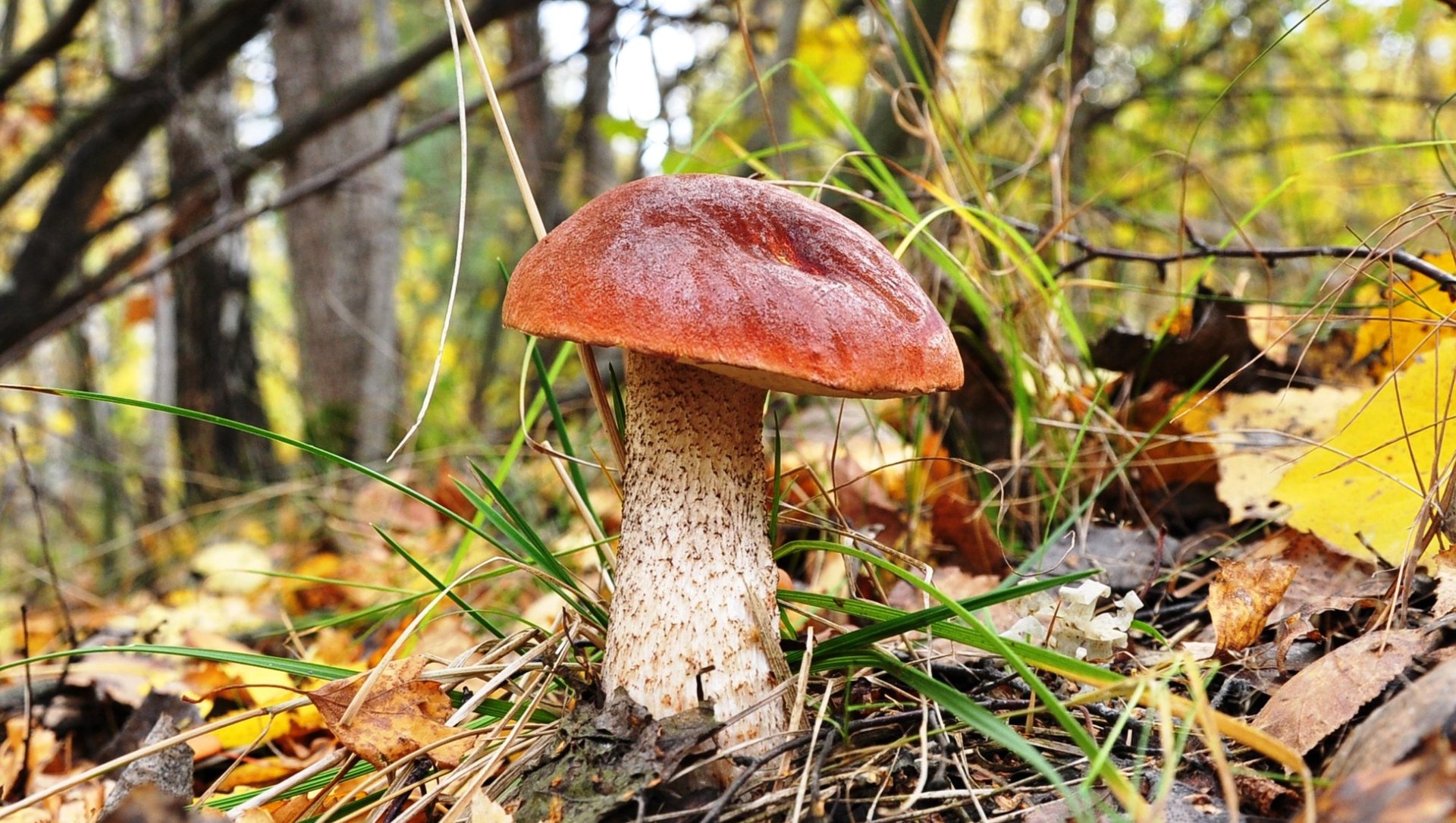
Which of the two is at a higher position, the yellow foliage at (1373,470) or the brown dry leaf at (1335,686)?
the yellow foliage at (1373,470)

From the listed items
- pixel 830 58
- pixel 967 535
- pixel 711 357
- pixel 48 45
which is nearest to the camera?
pixel 711 357

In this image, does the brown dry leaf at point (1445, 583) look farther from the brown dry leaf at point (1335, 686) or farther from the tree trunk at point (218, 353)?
the tree trunk at point (218, 353)

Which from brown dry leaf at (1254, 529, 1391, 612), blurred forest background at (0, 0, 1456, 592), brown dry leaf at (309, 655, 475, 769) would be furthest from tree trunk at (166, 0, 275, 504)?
brown dry leaf at (1254, 529, 1391, 612)

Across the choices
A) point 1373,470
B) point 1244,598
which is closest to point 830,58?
point 1373,470

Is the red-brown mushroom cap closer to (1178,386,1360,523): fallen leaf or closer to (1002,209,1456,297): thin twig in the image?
(1002,209,1456,297): thin twig

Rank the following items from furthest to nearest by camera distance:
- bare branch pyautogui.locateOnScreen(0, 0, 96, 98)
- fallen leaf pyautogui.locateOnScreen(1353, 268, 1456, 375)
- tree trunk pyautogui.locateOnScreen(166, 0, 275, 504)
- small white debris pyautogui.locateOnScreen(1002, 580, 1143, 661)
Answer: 1. tree trunk pyautogui.locateOnScreen(166, 0, 275, 504)
2. bare branch pyautogui.locateOnScreen(0, 0, 96, 98)
3. fallen leaf pyautogui.locateOnScreen(1353, 268, 1456, 375)
4. small white debris pyautogui.locateOnScreen(1002, 580, 1143, 661)

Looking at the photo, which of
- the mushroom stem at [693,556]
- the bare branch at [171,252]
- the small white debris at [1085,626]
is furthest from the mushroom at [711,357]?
the bare branch at [171,252]

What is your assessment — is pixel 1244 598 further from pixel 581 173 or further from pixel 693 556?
pixel 581 173
